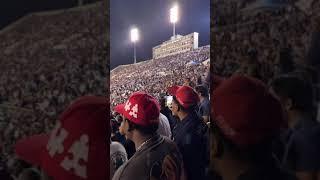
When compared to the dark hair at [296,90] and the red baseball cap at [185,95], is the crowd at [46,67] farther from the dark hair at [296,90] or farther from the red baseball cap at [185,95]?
the dark hair at [296,90]

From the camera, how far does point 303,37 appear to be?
2.15m

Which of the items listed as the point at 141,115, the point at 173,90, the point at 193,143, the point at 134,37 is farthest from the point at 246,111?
the point at 134,37

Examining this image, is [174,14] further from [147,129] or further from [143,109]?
[147,129]

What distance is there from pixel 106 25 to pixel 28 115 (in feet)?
3.06

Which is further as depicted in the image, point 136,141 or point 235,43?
point 136,141

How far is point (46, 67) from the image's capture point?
3.33 metres

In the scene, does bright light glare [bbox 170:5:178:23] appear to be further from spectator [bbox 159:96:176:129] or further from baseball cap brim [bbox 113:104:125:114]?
baseball cap brim [bbox 113:104:125:114]

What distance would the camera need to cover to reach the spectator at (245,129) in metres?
2.26

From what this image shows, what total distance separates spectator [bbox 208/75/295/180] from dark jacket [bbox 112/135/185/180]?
0.91 feet

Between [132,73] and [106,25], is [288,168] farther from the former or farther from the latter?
[106,25]

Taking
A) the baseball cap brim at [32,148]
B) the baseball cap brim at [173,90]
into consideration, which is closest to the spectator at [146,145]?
the baseball cap brim at [173,90]

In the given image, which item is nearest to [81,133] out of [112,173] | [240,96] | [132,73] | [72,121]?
[72,121]

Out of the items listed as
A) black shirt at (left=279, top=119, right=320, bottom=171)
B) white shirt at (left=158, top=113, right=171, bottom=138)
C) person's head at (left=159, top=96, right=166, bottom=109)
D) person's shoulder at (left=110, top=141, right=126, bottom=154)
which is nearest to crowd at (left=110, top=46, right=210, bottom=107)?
person's head at (left=159, top=96, right=166, bottom=109)

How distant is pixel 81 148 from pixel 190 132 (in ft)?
2.68
